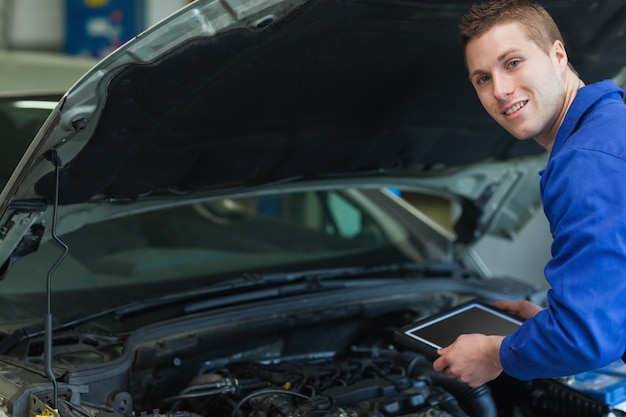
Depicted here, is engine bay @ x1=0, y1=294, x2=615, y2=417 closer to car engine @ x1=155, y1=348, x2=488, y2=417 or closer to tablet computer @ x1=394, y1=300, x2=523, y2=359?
car engine @ x1=155, y1=348, x2=488, y2=417

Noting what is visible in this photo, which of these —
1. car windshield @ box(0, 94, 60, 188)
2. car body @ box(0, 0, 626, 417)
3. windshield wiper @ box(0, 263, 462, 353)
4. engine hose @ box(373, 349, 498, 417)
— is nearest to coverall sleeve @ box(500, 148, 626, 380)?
car body @ box(0, 0, 626, 417)

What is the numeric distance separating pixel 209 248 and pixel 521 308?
Result: 3.67 feet

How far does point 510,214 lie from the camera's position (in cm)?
308

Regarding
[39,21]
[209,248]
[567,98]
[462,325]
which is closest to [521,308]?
[462,325]

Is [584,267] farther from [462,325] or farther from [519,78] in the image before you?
[462,325]

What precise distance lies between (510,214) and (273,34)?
5.26 ft

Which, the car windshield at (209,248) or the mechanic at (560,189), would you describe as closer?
the mechanic at (560,189)

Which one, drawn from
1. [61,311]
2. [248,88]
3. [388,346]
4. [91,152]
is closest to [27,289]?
[61,311]

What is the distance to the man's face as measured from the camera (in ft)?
5.29

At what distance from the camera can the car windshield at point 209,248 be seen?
7.91 ft

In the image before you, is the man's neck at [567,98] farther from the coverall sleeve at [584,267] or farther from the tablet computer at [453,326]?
the tablet computer at [453,326]

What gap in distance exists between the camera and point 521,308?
7.20 ft

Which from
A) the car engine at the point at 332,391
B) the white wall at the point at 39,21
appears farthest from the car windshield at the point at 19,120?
the white wall at the point at 39,21

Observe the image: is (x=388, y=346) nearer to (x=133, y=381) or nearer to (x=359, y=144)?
(x=359, y=144)
